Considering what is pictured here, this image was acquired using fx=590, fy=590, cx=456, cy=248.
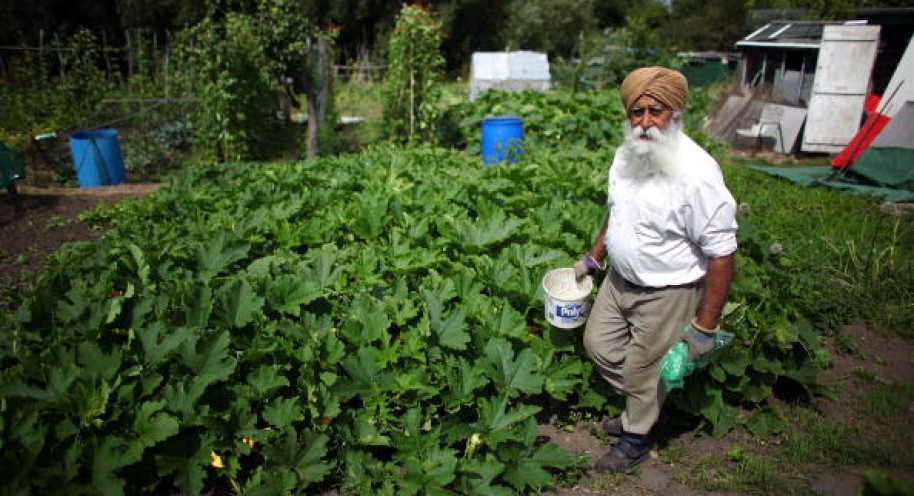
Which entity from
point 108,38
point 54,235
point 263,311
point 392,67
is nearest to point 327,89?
point 392,67

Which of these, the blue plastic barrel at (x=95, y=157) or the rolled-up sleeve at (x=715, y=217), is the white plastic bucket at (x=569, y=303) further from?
the blue plastic barrel at (x=95, y=157)

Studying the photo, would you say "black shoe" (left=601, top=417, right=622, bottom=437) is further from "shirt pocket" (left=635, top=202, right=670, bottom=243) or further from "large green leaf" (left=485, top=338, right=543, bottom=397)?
"shirt pocket" (left=635, top=202, right=670, bottom=243)

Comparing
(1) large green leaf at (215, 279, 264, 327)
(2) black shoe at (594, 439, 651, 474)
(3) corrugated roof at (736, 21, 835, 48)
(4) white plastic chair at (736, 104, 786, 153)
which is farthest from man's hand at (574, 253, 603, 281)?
(3) corrugated roof at (736, 21, 835, 48)

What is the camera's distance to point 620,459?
289cm

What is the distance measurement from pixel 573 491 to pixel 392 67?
7.84 metres

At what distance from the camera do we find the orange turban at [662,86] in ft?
7.94

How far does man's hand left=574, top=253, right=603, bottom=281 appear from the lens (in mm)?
3064

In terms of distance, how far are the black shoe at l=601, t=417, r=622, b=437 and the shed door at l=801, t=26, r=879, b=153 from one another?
940cm

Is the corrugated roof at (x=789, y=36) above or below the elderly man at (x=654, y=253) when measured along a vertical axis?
above

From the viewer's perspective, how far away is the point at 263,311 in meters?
3.12

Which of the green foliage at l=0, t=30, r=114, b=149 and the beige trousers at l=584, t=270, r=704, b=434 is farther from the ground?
the green foliage at l=0, t=30, r=114, b=149

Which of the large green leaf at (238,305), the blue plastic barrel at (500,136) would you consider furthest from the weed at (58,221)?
the blue plastic barrel at (500,136)

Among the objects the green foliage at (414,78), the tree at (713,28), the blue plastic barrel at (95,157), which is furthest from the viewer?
the tree at (713,28)

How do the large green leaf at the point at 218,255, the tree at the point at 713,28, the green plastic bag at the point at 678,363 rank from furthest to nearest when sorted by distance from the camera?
the tree at the point at 713,28
the large green leaf at the point at 218,255
the green plastic bag at the point at 678,363
